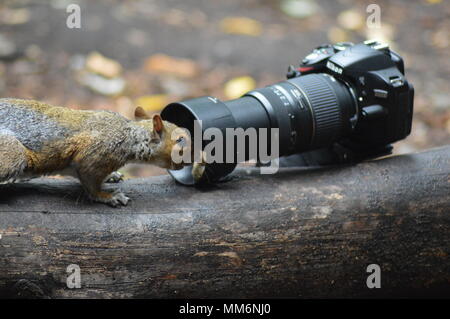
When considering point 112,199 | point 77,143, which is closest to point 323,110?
point 112,199

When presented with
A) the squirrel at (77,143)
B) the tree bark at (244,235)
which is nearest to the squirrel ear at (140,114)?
the squirrel at (77,143)

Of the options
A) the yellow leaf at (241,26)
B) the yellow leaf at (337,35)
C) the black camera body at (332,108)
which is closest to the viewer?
the black camera body at (332,108)

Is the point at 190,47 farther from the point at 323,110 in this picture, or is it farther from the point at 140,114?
the point at 323,110

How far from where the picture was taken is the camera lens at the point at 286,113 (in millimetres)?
3705

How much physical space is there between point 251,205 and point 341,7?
21.2 ft

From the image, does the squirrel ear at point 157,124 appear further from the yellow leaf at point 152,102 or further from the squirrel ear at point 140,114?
the yellow leaf at point 152,102

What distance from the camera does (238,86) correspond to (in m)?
7.34

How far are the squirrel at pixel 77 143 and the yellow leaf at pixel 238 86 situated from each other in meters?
3.51

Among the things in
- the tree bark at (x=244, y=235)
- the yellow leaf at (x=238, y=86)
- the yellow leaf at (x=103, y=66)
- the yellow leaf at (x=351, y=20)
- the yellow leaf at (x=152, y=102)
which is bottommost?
the tree bark at (x=244, y=235)

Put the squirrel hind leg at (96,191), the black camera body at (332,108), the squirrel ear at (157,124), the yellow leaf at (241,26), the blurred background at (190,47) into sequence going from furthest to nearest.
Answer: the yellow leaf at (241,26) < the blurred background at (190,47) < the black camera body at (332,108) < the squirrel ear at (157,124) < the squirrel hind leg at (96,191)

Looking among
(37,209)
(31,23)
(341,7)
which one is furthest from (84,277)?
(341,7)

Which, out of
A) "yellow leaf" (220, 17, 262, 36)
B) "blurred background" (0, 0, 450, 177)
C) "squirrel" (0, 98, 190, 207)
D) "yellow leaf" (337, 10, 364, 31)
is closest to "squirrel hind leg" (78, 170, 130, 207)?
"squirrel" (0, 98, 190, 207)

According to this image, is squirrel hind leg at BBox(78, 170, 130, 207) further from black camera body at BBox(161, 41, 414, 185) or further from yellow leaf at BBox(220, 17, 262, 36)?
yellow leaf at BBox(220, 17, 262, 36)

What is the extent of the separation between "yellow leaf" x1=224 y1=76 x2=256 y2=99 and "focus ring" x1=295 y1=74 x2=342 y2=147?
3073 mm
